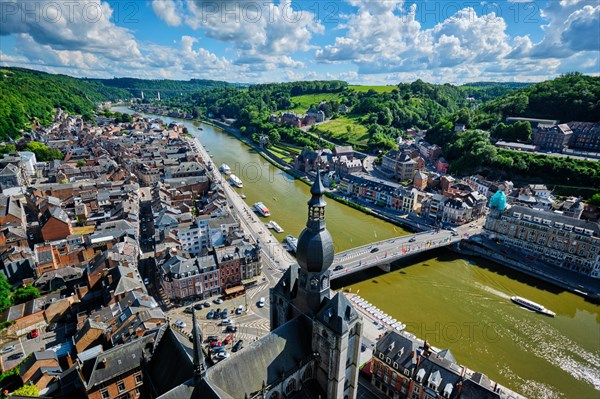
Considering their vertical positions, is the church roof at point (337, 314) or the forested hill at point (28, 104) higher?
the forested hill at point (28, 104)

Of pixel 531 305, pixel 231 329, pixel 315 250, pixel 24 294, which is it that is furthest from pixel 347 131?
pixel 315 250

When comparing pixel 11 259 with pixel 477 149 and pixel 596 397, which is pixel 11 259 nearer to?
pixel 596 397

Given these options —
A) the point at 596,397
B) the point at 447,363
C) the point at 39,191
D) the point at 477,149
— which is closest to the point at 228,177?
the point at 39,191

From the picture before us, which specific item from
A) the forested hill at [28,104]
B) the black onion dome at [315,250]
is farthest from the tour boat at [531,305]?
the forested hill at [28,104]

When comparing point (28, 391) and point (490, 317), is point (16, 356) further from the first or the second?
point (490, 317)

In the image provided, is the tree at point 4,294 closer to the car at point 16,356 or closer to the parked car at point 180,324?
the car at point 16,356

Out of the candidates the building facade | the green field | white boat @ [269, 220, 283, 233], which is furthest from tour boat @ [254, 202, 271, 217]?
the green field
